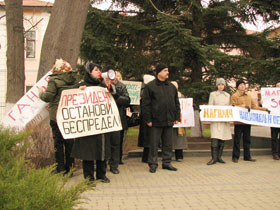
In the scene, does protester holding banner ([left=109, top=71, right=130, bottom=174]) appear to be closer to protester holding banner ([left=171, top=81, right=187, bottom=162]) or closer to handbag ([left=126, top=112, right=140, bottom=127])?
handbag ([left=126, top=112, right=140, bottom=127])

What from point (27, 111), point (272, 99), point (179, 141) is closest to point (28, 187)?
point (27, 111)

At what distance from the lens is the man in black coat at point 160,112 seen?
673cm

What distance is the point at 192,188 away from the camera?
533cm

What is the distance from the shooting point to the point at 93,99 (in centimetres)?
558

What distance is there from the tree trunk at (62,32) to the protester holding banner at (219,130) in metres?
3.56

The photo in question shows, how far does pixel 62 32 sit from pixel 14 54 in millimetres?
1820

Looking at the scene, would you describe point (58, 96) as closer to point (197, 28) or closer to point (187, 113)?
point (187, 113)

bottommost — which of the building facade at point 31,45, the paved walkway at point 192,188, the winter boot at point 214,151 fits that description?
the paved walkway at point 192,188

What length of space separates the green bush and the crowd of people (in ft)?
6.73

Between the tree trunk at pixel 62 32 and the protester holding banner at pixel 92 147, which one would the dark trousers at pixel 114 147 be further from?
the tree trunk at pixel 62 32

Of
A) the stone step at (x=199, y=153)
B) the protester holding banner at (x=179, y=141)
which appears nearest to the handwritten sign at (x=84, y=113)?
the protester holding banner at (x=179, y=141)

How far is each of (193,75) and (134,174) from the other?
586 cm

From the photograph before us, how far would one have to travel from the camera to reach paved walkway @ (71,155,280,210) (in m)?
4.41

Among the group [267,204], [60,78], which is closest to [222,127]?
[267,204]
